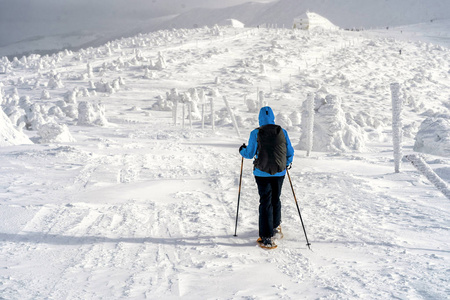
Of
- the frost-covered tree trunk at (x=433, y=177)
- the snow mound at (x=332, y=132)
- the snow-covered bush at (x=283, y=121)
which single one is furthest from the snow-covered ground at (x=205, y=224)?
the snow-covered bush at (x=283, y=121)

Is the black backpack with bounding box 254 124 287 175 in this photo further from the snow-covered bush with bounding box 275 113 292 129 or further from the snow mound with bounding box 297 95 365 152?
the snow-covered bush with bounding box 275 113 292 129

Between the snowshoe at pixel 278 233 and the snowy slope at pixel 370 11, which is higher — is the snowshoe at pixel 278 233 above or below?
below

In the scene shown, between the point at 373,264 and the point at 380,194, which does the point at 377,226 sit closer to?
the point at 373,264

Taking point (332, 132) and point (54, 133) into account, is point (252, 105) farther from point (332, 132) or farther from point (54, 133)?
point (54, 133)

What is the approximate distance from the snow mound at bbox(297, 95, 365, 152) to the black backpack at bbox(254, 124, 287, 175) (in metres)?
8.90

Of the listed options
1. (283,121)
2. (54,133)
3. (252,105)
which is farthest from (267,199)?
(252,105)

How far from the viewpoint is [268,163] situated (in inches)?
158

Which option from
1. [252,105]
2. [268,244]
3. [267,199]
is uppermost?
[252,105]

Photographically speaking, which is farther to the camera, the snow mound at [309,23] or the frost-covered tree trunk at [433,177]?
the snow mound at [309,23]

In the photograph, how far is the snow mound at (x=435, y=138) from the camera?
11922mm

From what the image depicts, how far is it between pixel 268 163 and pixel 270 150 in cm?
16

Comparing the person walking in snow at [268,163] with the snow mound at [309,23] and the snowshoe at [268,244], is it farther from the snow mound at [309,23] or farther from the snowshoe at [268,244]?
the snow mound at [309,23]

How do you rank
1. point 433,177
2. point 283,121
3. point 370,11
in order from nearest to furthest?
point 433,177 → point 283,121 → point 370,11

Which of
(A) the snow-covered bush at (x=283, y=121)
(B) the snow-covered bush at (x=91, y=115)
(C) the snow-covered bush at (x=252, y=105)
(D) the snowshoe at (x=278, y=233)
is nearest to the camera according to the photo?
(D) the snowshoe at (x=278, y=233)
